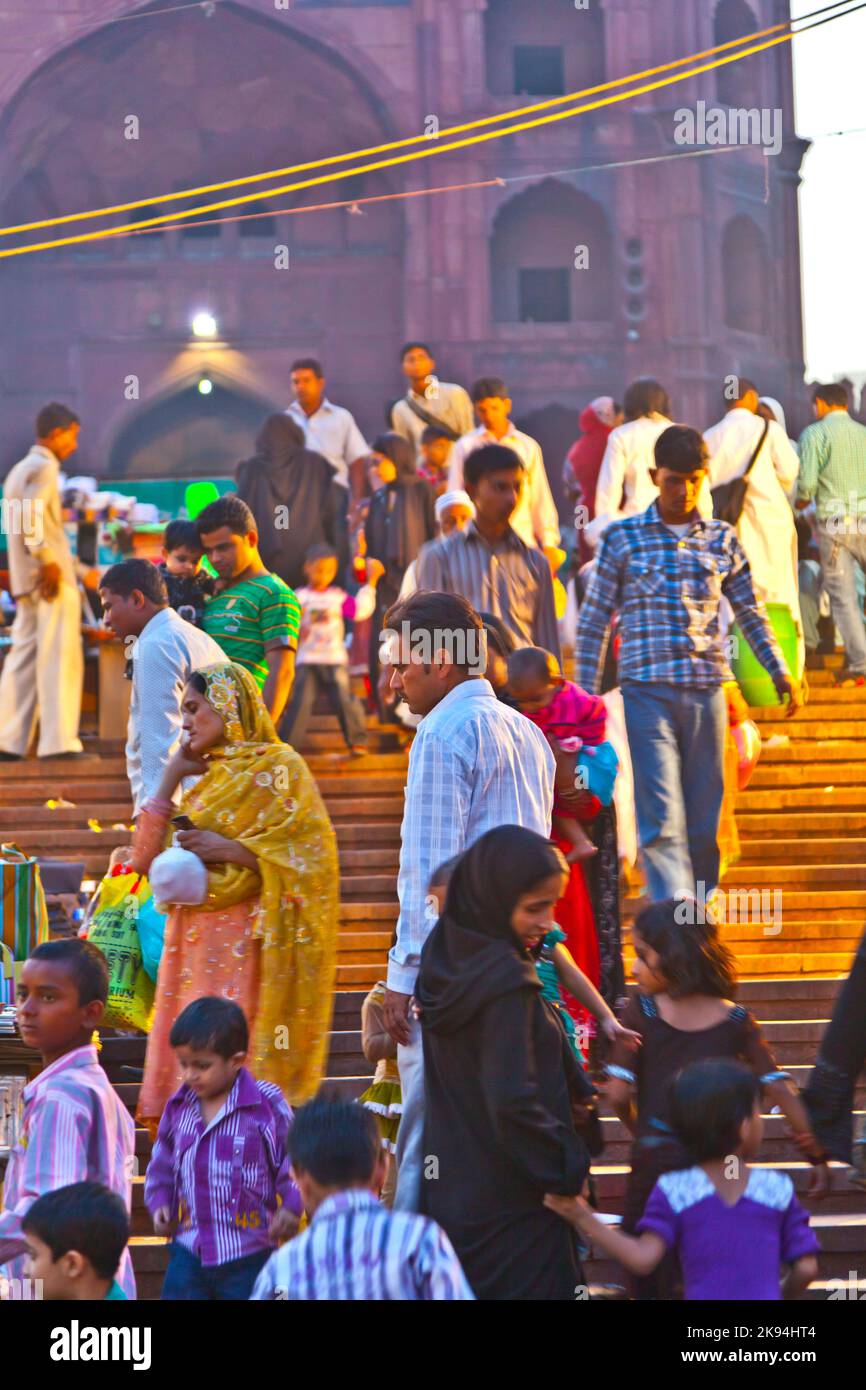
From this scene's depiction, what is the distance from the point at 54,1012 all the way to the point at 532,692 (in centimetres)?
217

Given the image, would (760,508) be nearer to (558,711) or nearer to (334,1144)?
(558,711)

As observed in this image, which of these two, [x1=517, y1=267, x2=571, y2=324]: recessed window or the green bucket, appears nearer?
the green bucket

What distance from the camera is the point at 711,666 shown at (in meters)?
7.21

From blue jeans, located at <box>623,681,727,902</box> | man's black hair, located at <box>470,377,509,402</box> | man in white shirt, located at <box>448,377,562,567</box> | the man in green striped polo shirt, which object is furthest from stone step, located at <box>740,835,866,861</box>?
man's black hair, located at <box>470,377,509,402</box>

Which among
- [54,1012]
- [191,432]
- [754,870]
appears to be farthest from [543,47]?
[54,1012]

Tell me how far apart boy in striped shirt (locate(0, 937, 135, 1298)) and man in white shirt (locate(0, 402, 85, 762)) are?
6.00 meters

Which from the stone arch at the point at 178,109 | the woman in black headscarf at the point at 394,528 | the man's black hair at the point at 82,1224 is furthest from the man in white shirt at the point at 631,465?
the stone arch at the point at 178,109

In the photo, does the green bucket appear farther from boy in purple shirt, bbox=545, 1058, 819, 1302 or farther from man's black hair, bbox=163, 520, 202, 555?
boy in purple shirt, bbox=545, 1058, 819, 1302

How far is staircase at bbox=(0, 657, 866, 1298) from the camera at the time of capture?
6.25 meters

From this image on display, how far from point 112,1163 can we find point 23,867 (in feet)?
6.50

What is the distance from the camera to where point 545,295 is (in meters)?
31.8

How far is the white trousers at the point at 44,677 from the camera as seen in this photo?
421 inches

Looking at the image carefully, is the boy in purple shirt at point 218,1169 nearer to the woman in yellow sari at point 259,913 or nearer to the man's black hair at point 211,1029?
the man's black hair at point 211,1029
